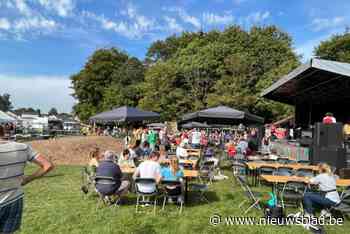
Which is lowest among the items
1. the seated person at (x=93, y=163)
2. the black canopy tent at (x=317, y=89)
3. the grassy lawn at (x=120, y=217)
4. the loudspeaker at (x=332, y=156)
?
the grassy lawn at (x=120, y=217)

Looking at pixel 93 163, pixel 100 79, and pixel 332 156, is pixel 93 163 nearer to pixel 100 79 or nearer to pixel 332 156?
pixel 332 156

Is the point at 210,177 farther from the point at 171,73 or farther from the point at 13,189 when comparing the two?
the point at 171,73

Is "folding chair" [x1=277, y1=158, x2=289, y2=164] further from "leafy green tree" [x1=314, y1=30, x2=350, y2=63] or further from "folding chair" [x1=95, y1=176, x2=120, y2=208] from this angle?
"leafy green tree" [x1=314, y1=30, x2=350, y2=63]

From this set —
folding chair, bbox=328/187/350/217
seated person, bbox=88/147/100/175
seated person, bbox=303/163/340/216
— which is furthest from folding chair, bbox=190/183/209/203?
folding chair, bbox=328/187/350/217

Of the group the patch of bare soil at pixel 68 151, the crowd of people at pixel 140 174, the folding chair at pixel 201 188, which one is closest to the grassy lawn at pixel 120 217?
the folding chair at pixel 201 188

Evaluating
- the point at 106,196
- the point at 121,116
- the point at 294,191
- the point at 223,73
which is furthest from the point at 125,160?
the point at 223,73

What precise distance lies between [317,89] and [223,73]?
17.4 metres

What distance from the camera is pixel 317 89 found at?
1521 cm

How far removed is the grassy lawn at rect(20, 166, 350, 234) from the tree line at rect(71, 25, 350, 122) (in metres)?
22.7

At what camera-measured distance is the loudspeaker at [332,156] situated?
9297mm

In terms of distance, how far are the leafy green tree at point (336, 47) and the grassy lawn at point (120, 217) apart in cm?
2902

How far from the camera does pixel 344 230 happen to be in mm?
5066

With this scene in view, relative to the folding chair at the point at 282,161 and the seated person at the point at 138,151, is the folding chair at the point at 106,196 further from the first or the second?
the folding chair at the point at 282,161

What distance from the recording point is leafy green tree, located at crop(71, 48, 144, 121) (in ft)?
134
